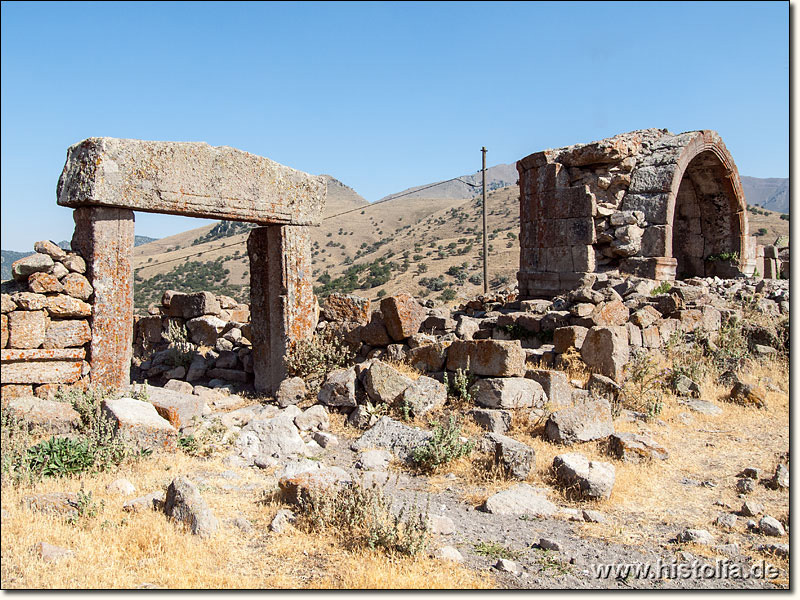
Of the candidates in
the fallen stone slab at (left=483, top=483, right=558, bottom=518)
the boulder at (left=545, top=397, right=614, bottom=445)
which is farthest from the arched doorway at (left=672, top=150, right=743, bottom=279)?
the fallen stone slab at (left=483, top=483, right=558, bottom=518)

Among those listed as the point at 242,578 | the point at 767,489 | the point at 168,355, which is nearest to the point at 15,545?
the point at 242,578

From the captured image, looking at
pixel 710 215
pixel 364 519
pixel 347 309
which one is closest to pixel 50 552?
pixel 364 519

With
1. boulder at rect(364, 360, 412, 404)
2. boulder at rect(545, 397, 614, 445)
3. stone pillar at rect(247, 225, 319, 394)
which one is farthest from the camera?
stone pillar at rect(247, 225, 319, 394)

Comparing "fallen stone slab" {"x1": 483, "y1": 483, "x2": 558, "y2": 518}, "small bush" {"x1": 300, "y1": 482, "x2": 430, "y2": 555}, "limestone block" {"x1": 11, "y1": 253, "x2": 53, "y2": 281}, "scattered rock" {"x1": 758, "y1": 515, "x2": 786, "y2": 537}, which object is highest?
"limestone block" {"x1": 11, "y1": 253, "x2": 53, "y2": 281}

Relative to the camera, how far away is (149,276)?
127ft

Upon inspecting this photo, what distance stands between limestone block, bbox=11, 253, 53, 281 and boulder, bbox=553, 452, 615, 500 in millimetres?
5039

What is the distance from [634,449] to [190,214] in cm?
515

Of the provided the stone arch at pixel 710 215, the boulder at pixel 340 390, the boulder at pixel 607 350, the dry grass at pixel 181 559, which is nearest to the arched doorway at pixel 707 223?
the stone arch at pixel 710 215

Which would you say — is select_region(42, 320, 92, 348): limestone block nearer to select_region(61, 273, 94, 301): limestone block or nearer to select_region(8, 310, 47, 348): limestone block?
select_region(8, 310, 47, 348): limestone block

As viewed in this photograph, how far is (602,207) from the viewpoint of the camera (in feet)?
33.9

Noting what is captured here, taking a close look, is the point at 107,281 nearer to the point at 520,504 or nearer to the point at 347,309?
the point at 347,309

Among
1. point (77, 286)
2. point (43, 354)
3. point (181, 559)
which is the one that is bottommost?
point (181, 559)

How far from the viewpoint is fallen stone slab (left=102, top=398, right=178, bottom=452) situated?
200 inches

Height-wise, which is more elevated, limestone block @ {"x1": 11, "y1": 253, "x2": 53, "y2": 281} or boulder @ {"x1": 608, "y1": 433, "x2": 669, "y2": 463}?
limestone block @ {"x1": 11, "y1": 253, "x2": 53, "y2": 281}
